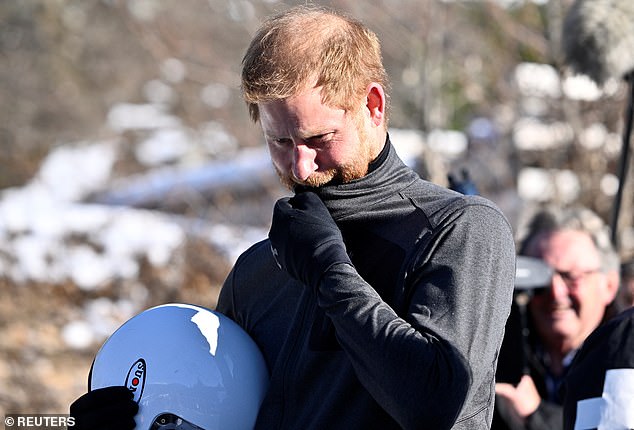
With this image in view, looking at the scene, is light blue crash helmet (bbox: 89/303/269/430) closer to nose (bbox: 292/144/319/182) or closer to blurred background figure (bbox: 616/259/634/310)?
nose (bbox: 292/144/319/182)

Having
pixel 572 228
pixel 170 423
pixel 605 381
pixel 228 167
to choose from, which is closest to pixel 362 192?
pixel 170 423

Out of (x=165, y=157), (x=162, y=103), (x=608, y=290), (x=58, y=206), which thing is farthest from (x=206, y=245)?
(x=162, y=103)

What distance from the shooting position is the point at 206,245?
870 centimetres

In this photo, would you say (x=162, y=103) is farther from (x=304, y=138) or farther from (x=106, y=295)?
(x=304, y=138)

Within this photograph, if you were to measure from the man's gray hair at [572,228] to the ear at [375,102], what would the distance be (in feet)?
6.77

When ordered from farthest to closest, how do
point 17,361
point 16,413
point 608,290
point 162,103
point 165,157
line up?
point 162,103
point 165,157
point 17,361
point 16,413
point 608,290

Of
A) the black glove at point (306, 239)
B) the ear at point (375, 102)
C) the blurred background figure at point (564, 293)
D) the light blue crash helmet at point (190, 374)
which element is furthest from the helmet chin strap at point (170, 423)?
the blurred background figure at point (564, 293)

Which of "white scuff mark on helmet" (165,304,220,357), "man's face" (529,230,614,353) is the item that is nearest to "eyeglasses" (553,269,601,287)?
"man's face" (529,230,614,353)

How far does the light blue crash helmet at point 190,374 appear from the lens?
2.18 m

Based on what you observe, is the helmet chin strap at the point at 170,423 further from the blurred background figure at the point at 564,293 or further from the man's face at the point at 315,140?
the blurred background figure at the point at 564,293

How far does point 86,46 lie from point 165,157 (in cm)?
319

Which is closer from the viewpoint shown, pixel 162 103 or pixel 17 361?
pixel 17 361

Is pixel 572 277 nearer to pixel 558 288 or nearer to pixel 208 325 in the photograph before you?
pixel 558 288

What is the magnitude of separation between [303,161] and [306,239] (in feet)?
0.53
